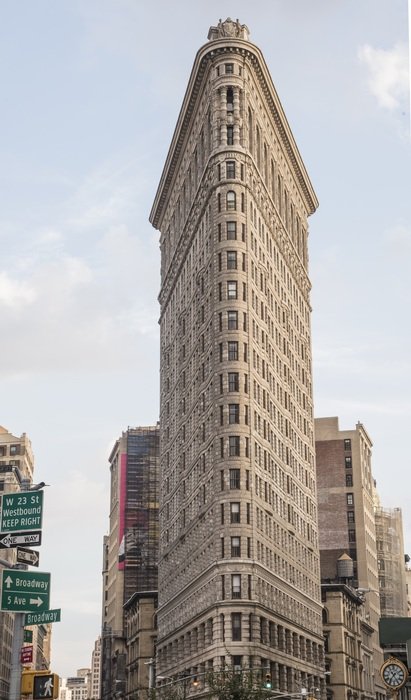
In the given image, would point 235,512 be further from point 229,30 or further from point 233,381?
point 229,30

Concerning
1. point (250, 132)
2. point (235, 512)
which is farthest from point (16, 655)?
point (250, 132)

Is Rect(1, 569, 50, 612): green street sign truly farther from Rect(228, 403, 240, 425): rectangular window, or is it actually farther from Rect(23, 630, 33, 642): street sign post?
Rect(228, 403, 240, 425): rectangular window

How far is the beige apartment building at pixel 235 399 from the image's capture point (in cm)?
10200

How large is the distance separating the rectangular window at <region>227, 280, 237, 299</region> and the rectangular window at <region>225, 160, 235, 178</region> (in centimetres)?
1318

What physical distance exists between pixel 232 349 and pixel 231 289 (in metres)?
6.95

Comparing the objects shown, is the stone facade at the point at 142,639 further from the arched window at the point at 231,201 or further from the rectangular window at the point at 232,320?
the arched window at the point at 231,201

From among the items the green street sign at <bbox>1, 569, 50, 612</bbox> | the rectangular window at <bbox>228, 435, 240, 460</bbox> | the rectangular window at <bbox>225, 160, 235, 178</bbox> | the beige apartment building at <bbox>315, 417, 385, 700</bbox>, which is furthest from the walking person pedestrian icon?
the beige apartment building at <bbox>315, 417, 385, 700</bbox>

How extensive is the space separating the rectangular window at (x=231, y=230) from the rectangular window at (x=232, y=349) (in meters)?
12.0

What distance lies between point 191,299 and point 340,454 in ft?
223

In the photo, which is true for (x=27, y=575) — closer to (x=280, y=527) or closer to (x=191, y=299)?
(x=280, y=527)

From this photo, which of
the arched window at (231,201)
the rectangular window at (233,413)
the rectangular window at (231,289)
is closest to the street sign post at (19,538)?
the rectangular window at (233,413)

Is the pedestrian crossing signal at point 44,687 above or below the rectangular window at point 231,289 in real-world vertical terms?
below

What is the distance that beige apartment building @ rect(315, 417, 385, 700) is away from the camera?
564 ft

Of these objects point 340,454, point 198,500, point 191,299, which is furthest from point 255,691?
point 340,454
